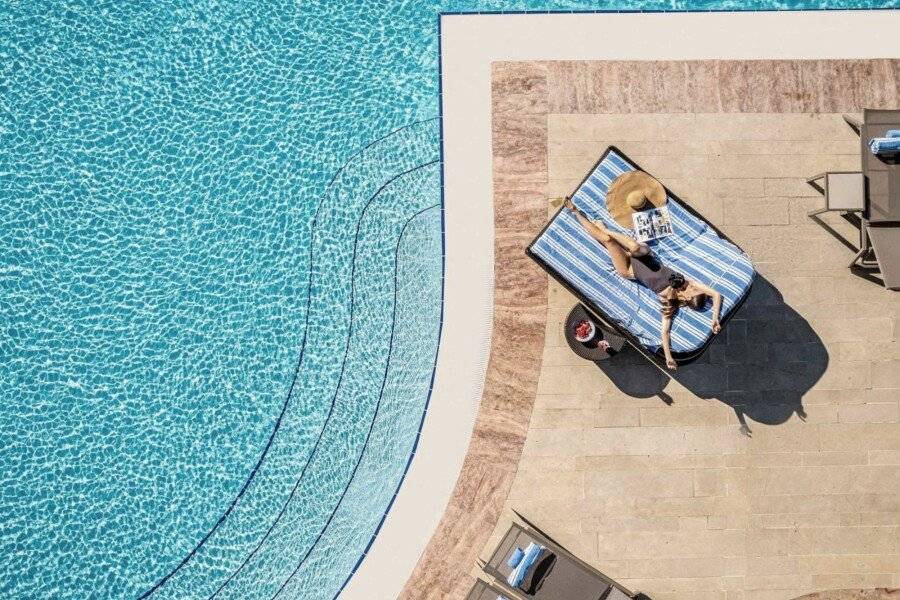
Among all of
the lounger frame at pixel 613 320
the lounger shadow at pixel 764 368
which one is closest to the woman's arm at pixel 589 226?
the lounger frame at pixel 613 320

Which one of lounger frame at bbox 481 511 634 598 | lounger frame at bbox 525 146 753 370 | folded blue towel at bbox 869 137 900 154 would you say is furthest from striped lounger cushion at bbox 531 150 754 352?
lounger frame at bbox 481 511 634 598

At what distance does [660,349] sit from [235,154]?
5900 mm

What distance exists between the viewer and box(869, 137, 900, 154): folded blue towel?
321 inches

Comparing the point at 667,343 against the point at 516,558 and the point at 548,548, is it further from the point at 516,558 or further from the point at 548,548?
the point at 516,558

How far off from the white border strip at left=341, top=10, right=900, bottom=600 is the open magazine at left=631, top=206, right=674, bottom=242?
1849 mm

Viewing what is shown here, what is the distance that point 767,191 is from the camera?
891 centimetres

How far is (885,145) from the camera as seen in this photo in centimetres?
820

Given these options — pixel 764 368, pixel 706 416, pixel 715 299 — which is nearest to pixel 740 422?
pixel 706 416

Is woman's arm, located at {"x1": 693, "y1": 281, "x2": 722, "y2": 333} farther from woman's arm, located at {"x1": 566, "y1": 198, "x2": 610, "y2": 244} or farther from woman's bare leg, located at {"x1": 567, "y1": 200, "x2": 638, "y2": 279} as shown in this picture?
woman's arm, located at {"x1": 566, "y1": 198, "x2": 610, "y2": 244}

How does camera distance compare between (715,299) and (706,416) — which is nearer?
(715,299)

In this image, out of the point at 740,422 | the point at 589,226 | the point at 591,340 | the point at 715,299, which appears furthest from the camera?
the point at 740,422

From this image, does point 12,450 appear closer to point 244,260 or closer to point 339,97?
point 244,260

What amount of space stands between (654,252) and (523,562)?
3.95 metres

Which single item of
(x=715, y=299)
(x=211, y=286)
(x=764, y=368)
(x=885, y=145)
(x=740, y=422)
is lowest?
(x=740, y=422)
